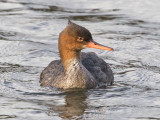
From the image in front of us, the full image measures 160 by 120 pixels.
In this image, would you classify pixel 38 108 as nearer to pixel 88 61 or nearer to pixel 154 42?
pixel 88 61

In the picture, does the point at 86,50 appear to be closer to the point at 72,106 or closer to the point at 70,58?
the point at 70,58

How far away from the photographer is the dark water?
10789 mm

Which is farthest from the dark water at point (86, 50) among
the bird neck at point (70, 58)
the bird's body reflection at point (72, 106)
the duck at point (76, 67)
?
the bird neck at point (70, 58)

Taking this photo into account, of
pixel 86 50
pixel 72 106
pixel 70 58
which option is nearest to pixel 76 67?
pixel 70 58

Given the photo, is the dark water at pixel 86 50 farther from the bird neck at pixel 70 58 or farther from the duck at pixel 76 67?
the bird neck at pixel 70 58

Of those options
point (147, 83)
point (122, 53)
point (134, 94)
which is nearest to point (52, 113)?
point (134, 94)

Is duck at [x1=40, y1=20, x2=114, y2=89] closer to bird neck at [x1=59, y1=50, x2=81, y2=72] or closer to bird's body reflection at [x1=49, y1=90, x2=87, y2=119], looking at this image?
bird neck at [x1=59, y1=50, x2=81, y2=72]

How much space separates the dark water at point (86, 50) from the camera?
35.4 feet

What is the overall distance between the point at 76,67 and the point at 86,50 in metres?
2.93

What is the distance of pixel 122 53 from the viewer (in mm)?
14656

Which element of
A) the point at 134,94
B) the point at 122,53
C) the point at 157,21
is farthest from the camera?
the point at 157,21

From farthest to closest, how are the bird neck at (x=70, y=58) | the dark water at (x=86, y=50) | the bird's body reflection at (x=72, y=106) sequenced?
1. the bird neck at (x=70, y=58)
2. the dark water at (x=86, y=50)
3. the bird's body reflection at (x=72, y=106)

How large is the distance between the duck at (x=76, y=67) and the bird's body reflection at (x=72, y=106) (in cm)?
37

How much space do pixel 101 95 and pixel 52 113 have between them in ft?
5.33
